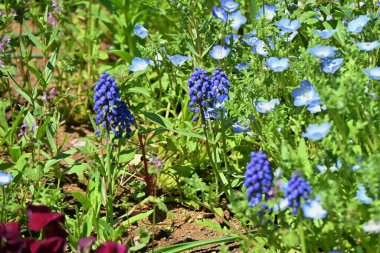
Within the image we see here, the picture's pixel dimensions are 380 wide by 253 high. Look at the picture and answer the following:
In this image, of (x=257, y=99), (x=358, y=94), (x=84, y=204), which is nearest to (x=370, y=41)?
(x=257, y=99)

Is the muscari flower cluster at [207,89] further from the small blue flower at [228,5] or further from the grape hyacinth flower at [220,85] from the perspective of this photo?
the small blue flower at [228,5]

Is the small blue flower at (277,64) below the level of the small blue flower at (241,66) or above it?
below

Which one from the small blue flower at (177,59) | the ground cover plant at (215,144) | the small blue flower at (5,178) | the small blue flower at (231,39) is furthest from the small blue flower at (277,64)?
the small blue flower at (5,178)

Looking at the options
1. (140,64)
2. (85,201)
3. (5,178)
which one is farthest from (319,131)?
(140,64)

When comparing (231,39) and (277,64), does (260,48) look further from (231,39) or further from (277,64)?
(277,64)

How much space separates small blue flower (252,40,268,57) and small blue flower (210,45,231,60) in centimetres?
14

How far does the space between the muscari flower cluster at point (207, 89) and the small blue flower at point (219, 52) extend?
35cm

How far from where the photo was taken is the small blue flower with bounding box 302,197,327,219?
2.48m

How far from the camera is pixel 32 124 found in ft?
11.9

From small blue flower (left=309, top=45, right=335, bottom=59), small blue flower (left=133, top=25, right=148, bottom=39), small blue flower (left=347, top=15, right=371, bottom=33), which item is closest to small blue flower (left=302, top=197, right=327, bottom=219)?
small blue flower (left=309, top=45, right=335, bottom=59)

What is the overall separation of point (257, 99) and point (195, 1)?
0.72 meters

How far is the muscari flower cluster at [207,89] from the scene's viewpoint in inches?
125

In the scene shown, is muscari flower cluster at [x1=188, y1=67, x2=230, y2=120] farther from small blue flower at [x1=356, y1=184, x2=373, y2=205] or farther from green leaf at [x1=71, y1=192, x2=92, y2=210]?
small blue flower at [x1=356, y1=184, x2=373, y2=205]

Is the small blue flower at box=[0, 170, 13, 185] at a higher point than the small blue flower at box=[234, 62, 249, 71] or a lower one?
lower
